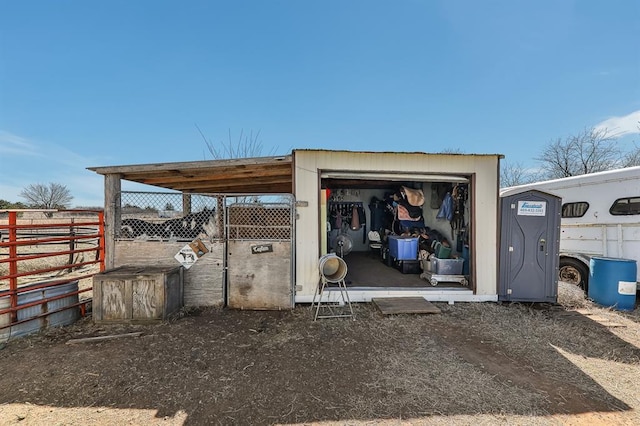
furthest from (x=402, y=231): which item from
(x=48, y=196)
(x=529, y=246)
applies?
(x=48, y=196)

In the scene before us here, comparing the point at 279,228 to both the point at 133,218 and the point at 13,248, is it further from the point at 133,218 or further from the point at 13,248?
the point at 13,248

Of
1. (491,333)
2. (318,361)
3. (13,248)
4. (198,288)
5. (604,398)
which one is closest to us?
(604,398)

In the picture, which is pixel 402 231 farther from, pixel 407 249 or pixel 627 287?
pixel 627 287

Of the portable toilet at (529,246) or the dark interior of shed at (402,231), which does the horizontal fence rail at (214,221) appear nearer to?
the dark interior of shed at (402,231)

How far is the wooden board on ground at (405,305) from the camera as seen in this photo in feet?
14.7

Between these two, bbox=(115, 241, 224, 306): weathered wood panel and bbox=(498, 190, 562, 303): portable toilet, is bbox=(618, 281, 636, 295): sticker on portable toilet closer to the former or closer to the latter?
bbox=(498, 190, 562, 303): portable toilet

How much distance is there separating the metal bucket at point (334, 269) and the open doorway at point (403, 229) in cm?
41

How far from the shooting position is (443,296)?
200 inches

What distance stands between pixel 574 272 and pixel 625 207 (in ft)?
5.29

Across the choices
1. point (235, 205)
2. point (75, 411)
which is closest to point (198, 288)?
point (235, 205)

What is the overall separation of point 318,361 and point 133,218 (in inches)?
154

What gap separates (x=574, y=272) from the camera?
6.05m

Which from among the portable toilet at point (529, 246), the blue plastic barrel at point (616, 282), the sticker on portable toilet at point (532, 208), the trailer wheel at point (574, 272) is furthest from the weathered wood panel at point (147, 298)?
the trailer wheel at point (574, 272)

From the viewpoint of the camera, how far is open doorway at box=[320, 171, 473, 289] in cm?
547
